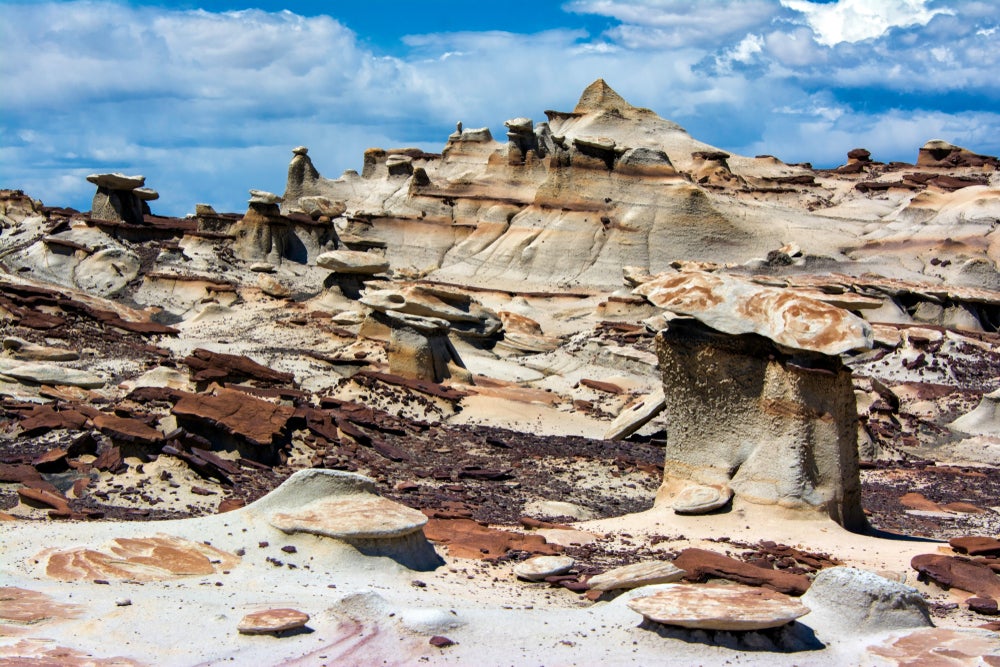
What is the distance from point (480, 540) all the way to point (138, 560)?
250 cm

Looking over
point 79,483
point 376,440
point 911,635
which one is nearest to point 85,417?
point 79,483

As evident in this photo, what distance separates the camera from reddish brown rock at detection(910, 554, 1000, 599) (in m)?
7.25

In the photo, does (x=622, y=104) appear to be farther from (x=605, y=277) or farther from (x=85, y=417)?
(x=85, y=417)

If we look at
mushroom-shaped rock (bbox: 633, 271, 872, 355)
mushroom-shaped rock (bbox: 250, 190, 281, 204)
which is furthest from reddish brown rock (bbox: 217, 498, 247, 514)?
mushroom-shaped rock (bbox: 250, 190, 281, 204)

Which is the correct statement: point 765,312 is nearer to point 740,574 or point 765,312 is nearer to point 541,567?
point 740,574

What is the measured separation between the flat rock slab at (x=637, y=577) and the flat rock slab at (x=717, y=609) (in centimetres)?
63

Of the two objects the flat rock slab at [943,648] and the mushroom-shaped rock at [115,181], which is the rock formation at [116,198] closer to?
the mushroom-shaped rock at [115,181]

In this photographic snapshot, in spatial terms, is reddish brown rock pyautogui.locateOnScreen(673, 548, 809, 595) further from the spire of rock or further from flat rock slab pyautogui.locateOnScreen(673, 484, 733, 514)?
the spire of rock

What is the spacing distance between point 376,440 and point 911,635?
825cm

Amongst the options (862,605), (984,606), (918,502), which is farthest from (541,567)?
(918,502)

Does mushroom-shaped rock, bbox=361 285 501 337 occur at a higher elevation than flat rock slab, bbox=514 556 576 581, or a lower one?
higher

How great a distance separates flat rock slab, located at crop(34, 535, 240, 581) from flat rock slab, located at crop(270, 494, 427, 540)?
49 cm

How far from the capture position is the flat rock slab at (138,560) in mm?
6180

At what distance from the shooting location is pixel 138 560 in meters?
6.39
